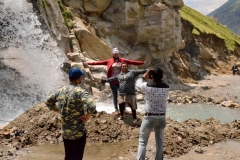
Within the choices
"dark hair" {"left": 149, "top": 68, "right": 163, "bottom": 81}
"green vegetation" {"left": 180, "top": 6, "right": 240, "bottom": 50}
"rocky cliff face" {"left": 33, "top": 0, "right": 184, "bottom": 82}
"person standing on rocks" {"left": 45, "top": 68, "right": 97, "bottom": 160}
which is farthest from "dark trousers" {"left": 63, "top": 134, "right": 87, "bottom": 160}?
"green vegetation" {"left": 180, "top": 6, "right": 240, "bottom": 50}

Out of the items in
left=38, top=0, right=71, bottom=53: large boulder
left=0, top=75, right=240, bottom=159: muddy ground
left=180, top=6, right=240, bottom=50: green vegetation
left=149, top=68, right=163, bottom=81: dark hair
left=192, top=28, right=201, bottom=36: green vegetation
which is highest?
left=180, top=6, right=240, bottom=50: green vegetation

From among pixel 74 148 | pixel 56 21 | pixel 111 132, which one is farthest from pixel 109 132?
pixel 56 21

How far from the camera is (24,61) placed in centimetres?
1691

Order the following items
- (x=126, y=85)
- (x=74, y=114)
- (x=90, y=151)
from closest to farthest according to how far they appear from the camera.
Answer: (x=74, y=114) → (x=90, y=151) → (x=126, y=85)

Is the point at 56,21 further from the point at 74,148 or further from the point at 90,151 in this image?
the point at 74,148

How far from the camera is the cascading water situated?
49.6ft

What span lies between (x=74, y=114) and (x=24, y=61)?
12138 mm

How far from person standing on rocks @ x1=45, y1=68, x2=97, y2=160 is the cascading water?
8160 millimetres

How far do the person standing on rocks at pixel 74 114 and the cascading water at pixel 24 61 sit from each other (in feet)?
26.8

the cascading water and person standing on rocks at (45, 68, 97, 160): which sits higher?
the cascading water

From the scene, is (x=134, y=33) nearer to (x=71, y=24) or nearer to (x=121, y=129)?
(x=71, y=24)

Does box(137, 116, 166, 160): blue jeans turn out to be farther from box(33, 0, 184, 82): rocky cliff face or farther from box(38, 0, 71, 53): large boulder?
box(33, 0, 184, 82): rocky cliff face

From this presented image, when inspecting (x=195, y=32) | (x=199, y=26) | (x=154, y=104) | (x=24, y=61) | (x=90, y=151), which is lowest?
(x=90, y=151)

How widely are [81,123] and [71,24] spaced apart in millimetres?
18888
